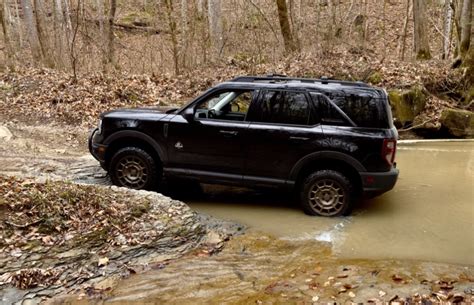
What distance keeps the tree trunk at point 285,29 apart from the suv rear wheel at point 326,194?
9.96 meters

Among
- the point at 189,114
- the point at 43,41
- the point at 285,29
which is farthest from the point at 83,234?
the point at 43,41

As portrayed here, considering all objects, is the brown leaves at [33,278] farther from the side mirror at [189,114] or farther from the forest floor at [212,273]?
the side mirror at [189,114]

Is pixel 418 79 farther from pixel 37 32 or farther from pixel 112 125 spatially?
pixel 37 32

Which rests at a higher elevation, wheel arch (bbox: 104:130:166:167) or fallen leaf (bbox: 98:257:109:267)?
wheel arch (bbox: 104:130:166:167)

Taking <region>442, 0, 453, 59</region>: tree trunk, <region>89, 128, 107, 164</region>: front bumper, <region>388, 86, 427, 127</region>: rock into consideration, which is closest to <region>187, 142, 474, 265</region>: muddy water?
<region>89, 128, 107, 164</region>: front bumper

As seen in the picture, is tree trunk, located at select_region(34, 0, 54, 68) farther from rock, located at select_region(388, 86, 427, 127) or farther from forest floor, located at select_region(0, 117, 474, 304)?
rock, located at select_region(388, 86, 427, 127)

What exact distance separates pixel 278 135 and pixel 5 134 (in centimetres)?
668

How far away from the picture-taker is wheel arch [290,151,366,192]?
648 cm

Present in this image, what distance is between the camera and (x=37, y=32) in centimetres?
1681

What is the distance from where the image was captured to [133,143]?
7.27m

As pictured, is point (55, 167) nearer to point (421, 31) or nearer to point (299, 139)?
point (299, 139)

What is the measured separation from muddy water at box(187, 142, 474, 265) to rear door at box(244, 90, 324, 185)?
2.03ft

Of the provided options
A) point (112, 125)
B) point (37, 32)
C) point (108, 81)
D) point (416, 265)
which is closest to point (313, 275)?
point (416, 265)

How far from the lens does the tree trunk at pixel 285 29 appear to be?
15709 millimetres
